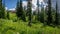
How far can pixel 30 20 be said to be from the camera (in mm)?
3312

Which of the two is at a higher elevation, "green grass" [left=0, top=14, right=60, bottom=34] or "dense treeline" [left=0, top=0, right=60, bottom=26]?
"dense treeline" [left=0, top=0, right=60, bottom=26]

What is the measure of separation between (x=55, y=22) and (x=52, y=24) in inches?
2.9

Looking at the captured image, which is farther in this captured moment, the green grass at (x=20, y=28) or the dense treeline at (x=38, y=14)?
the dense treeline at (x=38, y=14)

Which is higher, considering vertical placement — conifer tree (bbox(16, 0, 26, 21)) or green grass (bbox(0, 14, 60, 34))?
conifer tree (bbox(16, 0, 26, 21))

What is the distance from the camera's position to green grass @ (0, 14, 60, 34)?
3.14 metres

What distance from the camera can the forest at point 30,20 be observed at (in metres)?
3.19

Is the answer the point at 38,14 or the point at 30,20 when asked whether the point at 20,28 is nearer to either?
the point at 30,20

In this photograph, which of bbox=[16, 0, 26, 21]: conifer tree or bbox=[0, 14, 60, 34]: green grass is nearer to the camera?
bbox=[0, 14, 60, 34]: green grass

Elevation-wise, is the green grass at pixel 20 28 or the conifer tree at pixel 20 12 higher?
the conifer tree at pixel 20 12

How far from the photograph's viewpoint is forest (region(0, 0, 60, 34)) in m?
3.19

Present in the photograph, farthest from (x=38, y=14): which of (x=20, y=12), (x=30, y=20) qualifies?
(x=20, y=12)

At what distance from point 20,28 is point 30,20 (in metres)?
0.26

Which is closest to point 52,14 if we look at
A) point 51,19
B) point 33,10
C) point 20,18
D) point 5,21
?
point 51,19

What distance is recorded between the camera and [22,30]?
125 inches
